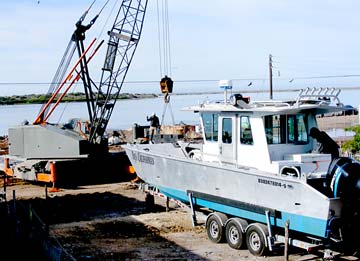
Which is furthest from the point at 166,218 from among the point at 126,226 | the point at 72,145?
the point at 72,145

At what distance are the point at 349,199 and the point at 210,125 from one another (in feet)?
15.9

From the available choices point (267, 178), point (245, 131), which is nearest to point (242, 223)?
point (267, 178)

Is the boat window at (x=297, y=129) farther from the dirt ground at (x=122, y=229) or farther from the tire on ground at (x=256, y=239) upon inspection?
the dirt ground at (x=122, y=229)

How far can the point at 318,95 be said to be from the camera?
1430cm

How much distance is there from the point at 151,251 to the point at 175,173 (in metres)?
2.67

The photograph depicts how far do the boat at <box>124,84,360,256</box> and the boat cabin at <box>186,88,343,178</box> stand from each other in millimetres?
22

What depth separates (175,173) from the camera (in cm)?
1578

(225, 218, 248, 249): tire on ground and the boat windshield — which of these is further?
the boat windshield

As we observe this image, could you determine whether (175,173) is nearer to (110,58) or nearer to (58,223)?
(58,223)

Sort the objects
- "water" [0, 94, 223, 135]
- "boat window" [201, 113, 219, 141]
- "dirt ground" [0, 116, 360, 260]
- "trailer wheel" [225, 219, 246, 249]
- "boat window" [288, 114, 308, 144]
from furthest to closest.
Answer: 1. "water" [0, 94, 223, 135]
2. "boat window" [201, 113, 219, 141]
3. "boat window" [288, 114, 308, 144]
4. "trailer wheel" [225, 219, 246, 249]
5. "dirt ground" [0, 116, 360, 260]

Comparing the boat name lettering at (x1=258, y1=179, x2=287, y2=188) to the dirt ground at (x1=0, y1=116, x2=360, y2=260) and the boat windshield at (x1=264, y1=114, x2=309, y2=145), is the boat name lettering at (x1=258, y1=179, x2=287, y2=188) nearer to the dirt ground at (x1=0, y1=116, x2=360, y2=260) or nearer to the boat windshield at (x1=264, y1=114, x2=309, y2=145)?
the boat windshield at (x1=264, y1=114, x2=309, y2=145)

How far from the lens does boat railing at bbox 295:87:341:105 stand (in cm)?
1433

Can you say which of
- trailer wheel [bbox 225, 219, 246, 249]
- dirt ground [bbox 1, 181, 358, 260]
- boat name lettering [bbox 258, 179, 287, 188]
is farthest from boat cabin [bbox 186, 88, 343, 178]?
dirt ground [bbox 1, 181, 358, 260]

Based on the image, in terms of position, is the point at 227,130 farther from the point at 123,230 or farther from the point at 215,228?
the point at 123,230
